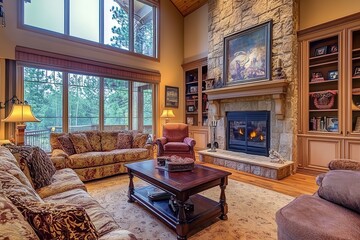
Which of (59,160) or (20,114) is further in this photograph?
(20,114)

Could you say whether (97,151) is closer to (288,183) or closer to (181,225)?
(181,225)

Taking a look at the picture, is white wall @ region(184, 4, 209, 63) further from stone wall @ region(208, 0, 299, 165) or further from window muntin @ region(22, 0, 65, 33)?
window muntin @ region(22, 0, 65, 33)

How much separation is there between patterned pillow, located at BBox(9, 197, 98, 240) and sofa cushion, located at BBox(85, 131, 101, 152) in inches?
126

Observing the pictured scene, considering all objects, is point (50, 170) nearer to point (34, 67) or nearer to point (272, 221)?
point (272, 221)

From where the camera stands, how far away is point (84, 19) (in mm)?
4633

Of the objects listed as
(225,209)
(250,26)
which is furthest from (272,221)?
(250,26)

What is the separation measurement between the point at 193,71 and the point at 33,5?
4.32m

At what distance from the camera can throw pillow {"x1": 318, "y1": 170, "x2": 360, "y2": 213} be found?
1.24 metres

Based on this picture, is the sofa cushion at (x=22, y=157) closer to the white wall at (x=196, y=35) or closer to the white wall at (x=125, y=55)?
the white wall at (x=125, y=55)

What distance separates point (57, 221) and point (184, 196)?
1.17 m

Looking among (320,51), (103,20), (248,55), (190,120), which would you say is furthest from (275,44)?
(103,20)

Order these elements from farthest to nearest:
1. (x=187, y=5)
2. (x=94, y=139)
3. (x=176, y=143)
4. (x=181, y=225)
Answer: (x=187, y=5) → (x=176, y=143) → (x=94, y=139) → (x=181, y=225)

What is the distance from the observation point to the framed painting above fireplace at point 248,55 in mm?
4191

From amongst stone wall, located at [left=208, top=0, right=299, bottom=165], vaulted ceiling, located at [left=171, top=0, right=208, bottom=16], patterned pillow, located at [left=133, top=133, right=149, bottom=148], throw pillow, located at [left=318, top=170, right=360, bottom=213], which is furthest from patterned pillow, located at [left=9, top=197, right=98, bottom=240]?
vaulted ceiling, located at [left=171, top=0, right=208, bottom=16]
